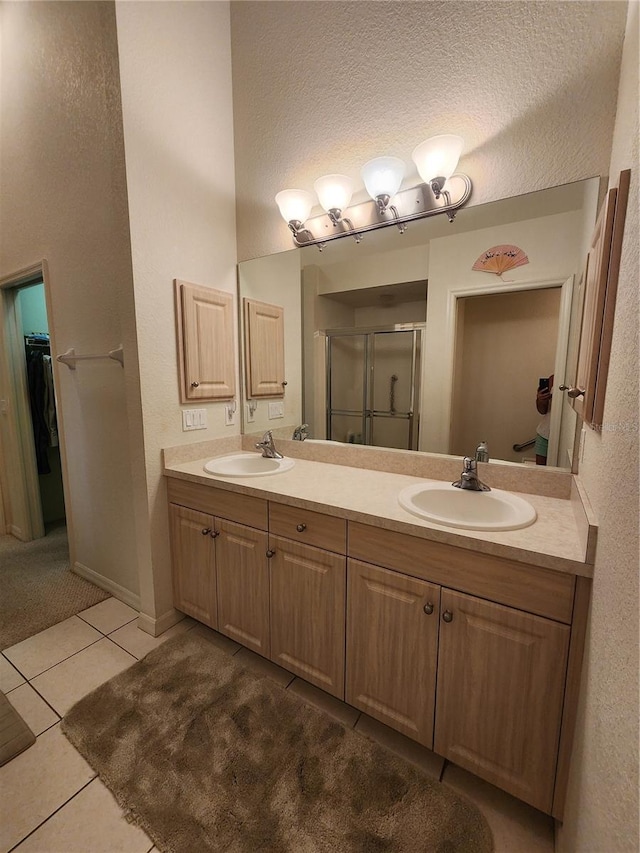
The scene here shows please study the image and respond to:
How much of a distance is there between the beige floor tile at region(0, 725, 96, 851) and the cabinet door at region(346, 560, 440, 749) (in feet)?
3.10

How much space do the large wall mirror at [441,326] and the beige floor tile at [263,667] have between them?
1096 mm

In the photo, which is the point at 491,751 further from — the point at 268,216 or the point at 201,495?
the point at 268,216

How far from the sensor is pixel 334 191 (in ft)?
5.18

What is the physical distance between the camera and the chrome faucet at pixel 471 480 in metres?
1.33

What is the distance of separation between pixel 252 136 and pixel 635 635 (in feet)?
8.22

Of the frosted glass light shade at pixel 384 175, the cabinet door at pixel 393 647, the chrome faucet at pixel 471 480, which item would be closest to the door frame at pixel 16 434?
the cabinet door at pixel 393 647

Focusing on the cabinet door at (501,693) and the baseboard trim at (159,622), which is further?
the baseboard trim at (159,622)

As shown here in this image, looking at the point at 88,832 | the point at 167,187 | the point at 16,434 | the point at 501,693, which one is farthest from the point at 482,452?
the point at 16,434

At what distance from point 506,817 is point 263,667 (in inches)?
38.2

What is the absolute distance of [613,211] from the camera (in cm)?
82

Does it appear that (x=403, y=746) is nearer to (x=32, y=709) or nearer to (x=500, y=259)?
(x=32, y=709)

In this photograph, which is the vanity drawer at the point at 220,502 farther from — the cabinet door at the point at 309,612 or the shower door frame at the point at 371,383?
the shower door frame at the point at 371,383

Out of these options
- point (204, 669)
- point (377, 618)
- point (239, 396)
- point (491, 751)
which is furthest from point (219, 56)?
point (491, 751)

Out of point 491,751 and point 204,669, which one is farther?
point 204,669
